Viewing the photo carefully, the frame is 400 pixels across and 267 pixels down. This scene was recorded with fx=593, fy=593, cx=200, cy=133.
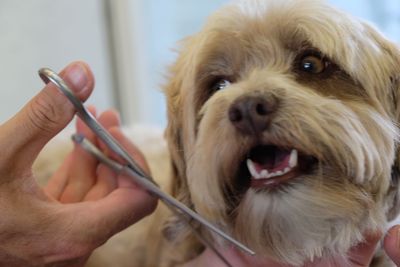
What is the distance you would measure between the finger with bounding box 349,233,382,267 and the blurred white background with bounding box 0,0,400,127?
3.94ft

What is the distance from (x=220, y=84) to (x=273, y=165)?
0.29 metres

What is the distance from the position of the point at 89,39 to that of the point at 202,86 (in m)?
1.61

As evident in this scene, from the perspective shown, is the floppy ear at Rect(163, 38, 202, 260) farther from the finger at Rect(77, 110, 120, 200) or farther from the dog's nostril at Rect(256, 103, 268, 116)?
the dog's nostril at Rect(256, 103, 268, 116)

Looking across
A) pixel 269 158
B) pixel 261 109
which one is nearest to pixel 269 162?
pixel 269 158

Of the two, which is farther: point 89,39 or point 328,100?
point 89,39

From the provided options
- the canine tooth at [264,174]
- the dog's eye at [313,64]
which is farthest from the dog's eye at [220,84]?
the canine tooth at [264,174]

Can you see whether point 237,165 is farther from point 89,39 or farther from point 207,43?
point 89,39

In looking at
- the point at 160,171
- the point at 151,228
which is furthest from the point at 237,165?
the point at 160,171

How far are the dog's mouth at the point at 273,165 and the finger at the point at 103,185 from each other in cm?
44

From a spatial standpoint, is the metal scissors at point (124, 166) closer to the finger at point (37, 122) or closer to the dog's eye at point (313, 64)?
the finger at point (37, 122)

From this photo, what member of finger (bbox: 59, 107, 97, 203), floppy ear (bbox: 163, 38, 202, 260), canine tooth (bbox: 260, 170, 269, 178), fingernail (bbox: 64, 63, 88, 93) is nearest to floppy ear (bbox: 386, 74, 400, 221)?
canine tooth (bbox: 260, 170, 269, 178)

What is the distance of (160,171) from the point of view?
173 centimetres

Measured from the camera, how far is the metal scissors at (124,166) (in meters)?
0.97

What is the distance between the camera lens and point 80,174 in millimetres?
1446
